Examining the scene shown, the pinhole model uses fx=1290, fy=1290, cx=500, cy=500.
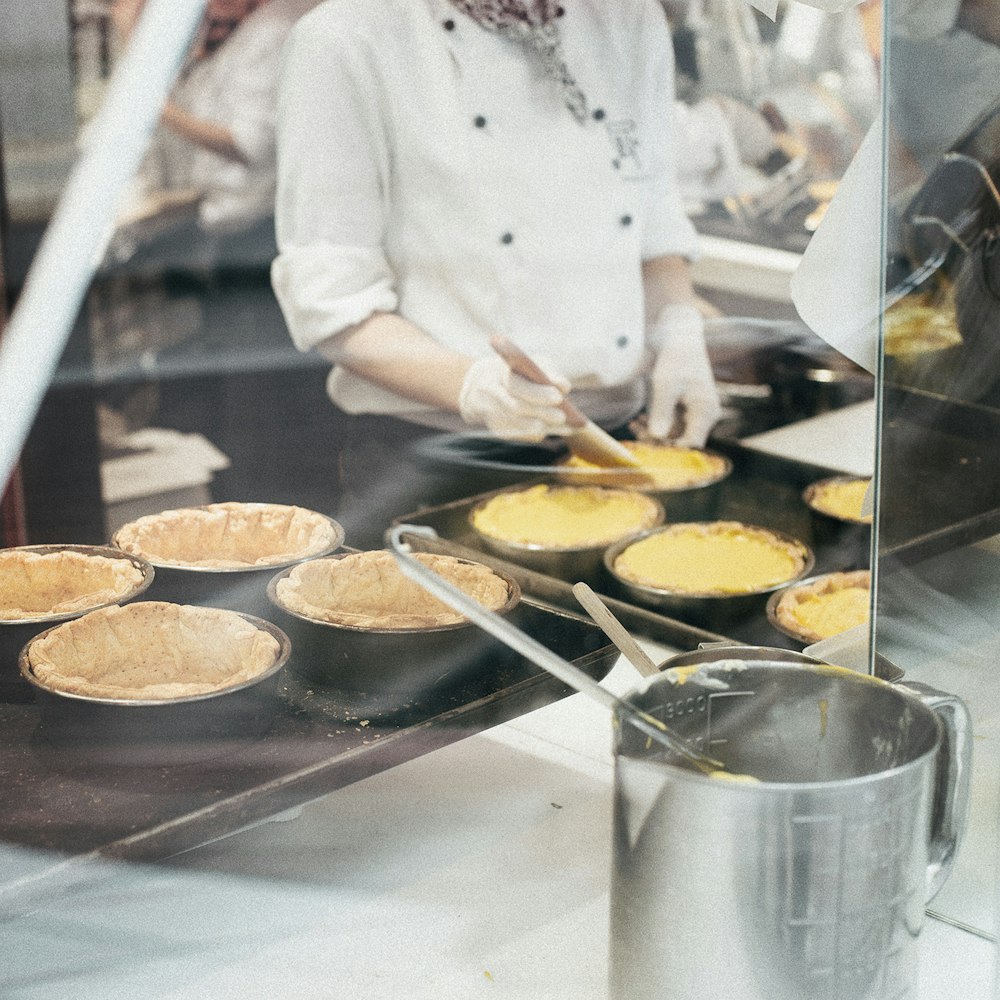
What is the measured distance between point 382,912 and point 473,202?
0.72 meters

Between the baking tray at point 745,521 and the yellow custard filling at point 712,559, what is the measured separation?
0.03 m

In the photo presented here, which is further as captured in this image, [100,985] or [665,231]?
[665,231]

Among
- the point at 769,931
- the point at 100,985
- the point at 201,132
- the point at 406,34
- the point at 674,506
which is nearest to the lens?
the point at 769,931

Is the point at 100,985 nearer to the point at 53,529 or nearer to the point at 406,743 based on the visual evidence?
the point at 406,743

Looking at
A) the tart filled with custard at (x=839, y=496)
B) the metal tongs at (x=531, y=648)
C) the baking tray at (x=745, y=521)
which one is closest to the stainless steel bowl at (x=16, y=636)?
the baking tray at (x=745, y=521)

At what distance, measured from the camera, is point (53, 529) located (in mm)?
1425

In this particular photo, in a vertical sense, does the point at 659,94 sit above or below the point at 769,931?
above

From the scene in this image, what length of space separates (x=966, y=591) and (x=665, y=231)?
83 centimetres

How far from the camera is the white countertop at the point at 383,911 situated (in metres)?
0.63

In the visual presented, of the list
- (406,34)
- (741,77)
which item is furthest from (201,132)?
(741,77)

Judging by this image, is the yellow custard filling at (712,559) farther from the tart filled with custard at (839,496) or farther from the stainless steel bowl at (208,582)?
the stainless steel bowl at (208,582)

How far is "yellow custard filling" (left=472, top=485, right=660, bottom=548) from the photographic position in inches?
44.9

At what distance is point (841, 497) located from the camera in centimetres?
128

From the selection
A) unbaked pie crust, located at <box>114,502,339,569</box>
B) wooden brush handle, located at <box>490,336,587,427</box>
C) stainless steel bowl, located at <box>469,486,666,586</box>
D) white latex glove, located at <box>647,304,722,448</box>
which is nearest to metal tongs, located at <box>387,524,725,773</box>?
unbaked pie crust, located at <box>114,502,339,569</box>
